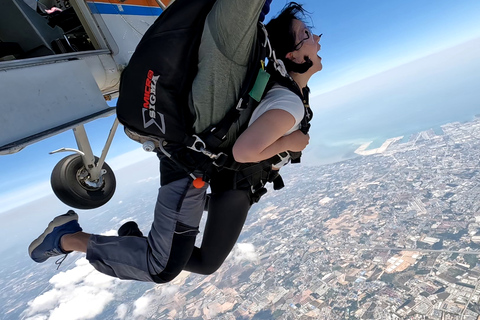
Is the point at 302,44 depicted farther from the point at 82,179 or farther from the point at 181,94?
the point at 82,179

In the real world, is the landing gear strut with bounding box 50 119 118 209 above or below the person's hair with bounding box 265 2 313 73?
below

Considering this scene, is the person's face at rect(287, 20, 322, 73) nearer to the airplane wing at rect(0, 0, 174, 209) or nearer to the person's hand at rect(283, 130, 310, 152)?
the person's hand at rect(283, 130, 310, 152)

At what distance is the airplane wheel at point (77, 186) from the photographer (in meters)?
3.61

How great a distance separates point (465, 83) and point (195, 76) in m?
131

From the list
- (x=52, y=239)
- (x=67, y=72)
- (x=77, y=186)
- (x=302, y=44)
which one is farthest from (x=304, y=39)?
(x=77, y=186)

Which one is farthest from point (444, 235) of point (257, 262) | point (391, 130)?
point (391, 130)

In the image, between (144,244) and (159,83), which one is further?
(144,244)

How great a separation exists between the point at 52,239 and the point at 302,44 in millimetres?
2236

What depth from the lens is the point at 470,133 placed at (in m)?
50.2

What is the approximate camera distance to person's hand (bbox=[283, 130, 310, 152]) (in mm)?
1513

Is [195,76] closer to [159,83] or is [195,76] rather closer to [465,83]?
[159,83]

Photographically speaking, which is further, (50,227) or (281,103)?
(50,227)

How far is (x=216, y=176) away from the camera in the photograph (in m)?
2.00

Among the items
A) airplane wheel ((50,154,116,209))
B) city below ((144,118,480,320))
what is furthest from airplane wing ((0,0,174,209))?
city below ((144,118,480,320))
